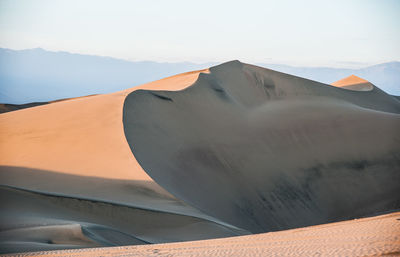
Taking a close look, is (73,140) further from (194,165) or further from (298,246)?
(298,246)

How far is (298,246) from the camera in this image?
839cm

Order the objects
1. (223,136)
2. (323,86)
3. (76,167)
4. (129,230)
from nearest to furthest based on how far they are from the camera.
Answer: (129,230)
(76,167)
(223,136)
(323,86)

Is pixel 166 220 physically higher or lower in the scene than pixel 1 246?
lower

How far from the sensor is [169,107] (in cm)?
→ 2511

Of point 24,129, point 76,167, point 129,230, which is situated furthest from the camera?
point 24,129

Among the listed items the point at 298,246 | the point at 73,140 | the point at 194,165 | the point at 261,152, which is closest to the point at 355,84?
the point at 261,152

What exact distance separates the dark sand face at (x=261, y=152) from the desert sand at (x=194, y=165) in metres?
0.07

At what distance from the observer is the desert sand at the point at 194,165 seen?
13.0 metres

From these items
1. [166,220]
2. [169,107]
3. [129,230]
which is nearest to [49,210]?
[129,230]

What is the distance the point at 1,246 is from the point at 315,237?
17.4 feet

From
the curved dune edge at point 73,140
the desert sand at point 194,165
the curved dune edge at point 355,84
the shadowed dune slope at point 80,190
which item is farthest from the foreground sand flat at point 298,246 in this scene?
the curved dune edge at point 355,84

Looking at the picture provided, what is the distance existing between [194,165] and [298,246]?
42.0 ft

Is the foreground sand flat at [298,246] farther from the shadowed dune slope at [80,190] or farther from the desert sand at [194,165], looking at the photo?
the shadowed dune slope at [80,190]

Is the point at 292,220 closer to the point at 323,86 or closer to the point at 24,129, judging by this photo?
the point at 24,129
